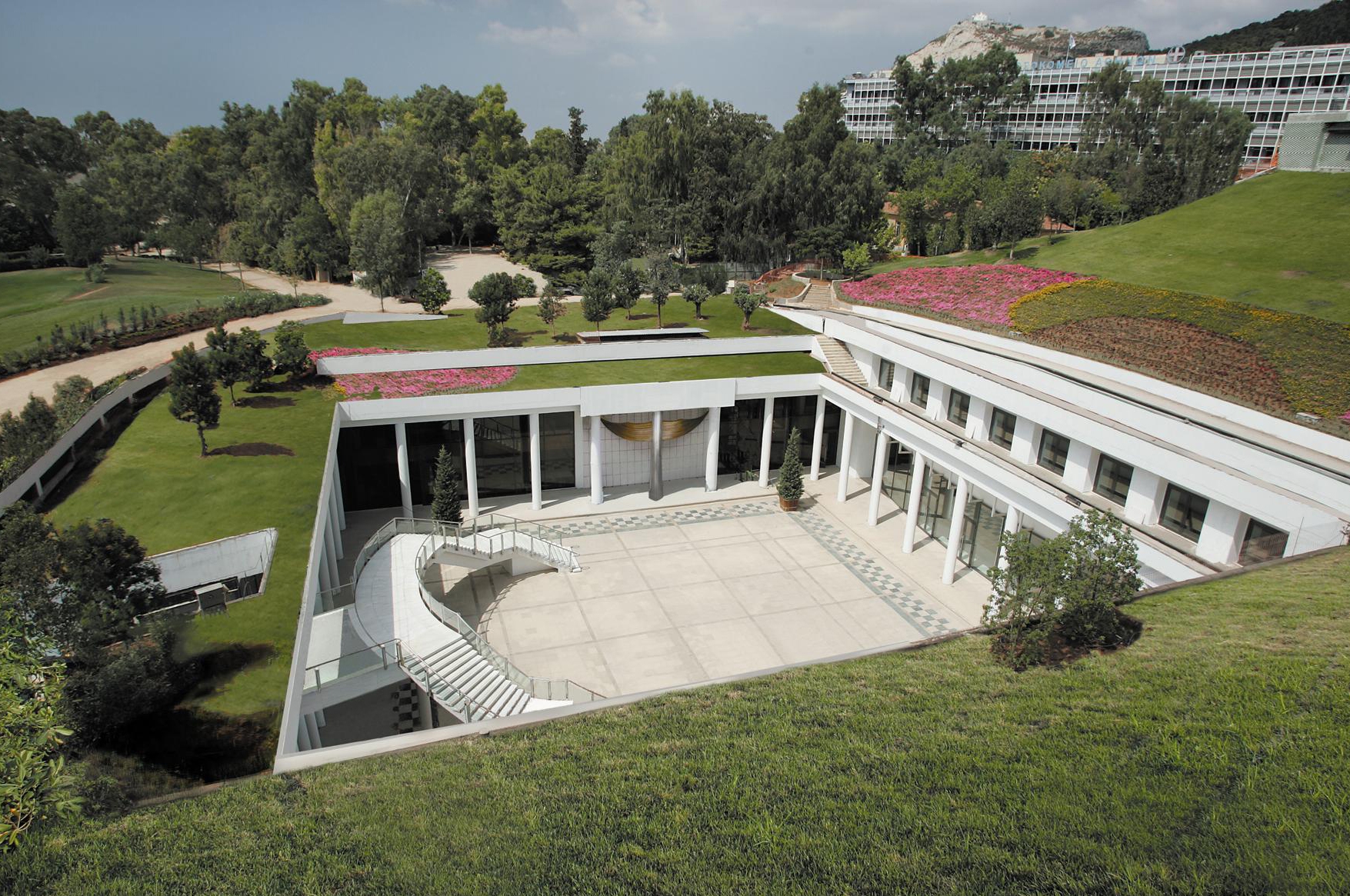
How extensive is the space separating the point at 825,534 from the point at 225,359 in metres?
22.7

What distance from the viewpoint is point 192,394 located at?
830 inches

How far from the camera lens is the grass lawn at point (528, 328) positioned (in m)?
34.7

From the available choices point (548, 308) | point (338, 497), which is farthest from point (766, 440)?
point (338, 497)

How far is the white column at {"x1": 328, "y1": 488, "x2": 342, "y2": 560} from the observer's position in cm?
2288

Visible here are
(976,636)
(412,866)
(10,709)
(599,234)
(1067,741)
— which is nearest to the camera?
(10,709)

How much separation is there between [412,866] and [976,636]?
11.1 metres

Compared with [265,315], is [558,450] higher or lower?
Result: lower

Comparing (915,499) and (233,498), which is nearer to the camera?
(233,498)

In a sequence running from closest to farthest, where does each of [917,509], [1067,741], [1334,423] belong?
[1067,741] → [1334,423] → [917,509]

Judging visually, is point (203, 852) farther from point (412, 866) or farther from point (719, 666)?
point (719, 666)

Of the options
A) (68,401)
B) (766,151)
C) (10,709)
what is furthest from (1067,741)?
(766,151)

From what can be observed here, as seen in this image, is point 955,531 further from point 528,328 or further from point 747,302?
point 528,328

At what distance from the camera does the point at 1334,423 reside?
1872 cm

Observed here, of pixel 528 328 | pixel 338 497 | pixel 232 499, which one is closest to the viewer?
pixel 232 499
